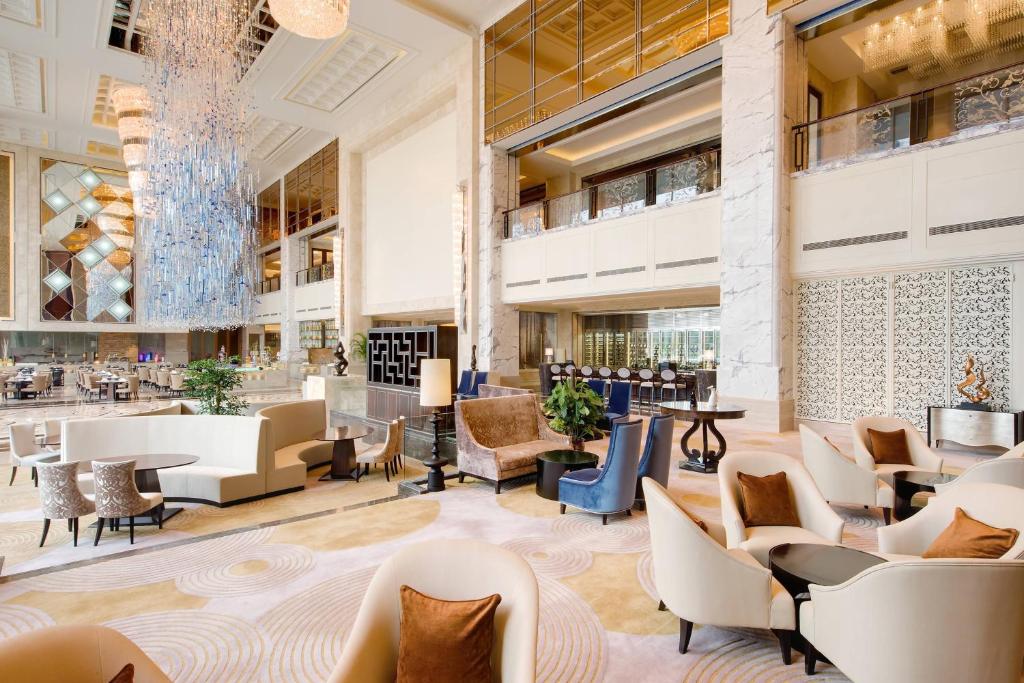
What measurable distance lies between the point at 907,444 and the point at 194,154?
12248mm

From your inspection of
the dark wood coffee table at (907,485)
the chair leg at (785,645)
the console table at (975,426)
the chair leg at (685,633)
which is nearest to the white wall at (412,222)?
the console table at (975,426)

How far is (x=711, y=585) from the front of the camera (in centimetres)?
239

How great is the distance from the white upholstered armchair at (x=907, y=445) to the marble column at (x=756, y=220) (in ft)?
9.06

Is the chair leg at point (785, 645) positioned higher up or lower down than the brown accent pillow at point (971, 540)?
lower down

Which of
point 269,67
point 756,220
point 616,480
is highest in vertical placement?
point 269,67

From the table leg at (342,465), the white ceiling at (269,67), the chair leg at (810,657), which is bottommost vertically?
the table leg at (342,465)

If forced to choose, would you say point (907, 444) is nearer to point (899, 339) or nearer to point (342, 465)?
point (899, 339)

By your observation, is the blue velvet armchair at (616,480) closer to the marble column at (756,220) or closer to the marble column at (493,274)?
the marble column at (756,220)

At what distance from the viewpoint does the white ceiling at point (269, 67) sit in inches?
433

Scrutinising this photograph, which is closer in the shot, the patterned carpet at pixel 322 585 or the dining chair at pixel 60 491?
the patterned carpet at pixel 322 585

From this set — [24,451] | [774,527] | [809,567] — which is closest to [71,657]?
[809,567]

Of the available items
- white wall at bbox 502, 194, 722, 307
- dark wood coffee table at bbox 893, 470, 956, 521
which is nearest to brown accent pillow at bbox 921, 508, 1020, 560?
dark wood coffee table at bbox 893, 470, 956, 521

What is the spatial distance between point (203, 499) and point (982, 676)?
19.9ft

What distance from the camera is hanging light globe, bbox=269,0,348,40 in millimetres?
4684
